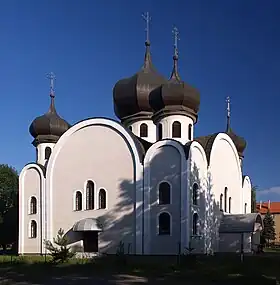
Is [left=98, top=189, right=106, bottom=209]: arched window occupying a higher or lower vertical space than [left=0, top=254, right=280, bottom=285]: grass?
higher

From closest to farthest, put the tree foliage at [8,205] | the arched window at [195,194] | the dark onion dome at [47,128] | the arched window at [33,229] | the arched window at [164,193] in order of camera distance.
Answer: the arched window at [164,193] → the arched window at [195,194] → the arched window at [33,229] → the dark onion dome at [47,128] → the tree foliage at [8,205]

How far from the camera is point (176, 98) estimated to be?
1415 inches

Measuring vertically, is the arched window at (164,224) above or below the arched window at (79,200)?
below

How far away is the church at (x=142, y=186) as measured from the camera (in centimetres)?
3356

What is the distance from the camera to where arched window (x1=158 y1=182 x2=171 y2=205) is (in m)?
33.8

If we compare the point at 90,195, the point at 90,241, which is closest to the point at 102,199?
the point at 90,195

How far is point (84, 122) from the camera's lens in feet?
124

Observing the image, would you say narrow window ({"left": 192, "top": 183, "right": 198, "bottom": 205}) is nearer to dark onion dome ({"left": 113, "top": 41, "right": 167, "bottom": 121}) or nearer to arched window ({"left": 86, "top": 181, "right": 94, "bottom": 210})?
arched window ({"left": 86, "top": 181, "right": 94, "bottom": 210})

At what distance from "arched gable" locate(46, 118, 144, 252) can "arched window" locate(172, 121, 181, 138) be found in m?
2.88

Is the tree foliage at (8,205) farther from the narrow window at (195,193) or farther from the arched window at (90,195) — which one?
the narrow window at (195,193)

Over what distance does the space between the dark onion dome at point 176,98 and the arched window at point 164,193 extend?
18.5ft

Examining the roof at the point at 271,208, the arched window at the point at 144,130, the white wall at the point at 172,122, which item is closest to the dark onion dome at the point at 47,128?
the arched window at the point at 144,130

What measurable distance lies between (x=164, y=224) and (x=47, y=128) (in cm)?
1582

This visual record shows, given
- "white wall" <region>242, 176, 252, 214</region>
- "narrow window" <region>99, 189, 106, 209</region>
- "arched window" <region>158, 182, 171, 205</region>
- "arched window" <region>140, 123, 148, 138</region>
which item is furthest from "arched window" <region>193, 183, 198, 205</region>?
"white wall" <region>242, 176, 252, 214</region>
